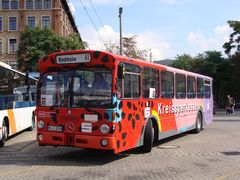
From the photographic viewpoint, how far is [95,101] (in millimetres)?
10477

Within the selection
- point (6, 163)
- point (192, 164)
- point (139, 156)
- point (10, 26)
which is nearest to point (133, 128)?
point (139, 156)

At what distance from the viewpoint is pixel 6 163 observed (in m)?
10.7

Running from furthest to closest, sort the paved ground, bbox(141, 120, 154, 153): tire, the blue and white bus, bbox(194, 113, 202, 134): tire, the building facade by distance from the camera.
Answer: the building facade → bbox(194, 113, 202, 134): tire → the blue and white bus → bbox(141, 120, 154, 153): tire → the paved ground

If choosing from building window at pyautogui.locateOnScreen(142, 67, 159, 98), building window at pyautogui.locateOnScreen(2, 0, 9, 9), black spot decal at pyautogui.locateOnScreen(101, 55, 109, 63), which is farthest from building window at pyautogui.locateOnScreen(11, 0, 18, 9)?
black spot decal at pyautogui.locateOnScreen(101, 55, 109, 63)

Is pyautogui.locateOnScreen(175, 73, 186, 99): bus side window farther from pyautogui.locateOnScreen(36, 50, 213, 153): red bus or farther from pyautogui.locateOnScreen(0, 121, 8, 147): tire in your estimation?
pyautogui.locateOnScreen(0, 121, 8, 147): tire

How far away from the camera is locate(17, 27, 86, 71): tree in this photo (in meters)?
53.2

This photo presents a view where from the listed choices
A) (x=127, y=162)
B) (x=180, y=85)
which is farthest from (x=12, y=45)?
(x=127, y=162)

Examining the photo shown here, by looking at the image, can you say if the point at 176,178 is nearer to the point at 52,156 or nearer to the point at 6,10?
the point at 52,156

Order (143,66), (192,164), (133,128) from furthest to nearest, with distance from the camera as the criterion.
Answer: (143,66), (133,128), (192,164)

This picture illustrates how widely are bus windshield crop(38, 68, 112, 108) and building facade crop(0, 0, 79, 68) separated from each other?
5746 cm

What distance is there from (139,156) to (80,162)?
5.79 ft

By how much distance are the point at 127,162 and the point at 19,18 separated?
201ft

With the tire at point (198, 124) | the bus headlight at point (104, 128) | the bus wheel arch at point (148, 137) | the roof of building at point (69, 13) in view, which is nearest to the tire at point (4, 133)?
the bus wheel arch at point (148, 137)

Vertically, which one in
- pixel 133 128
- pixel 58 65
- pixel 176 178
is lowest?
pixel 176 178
